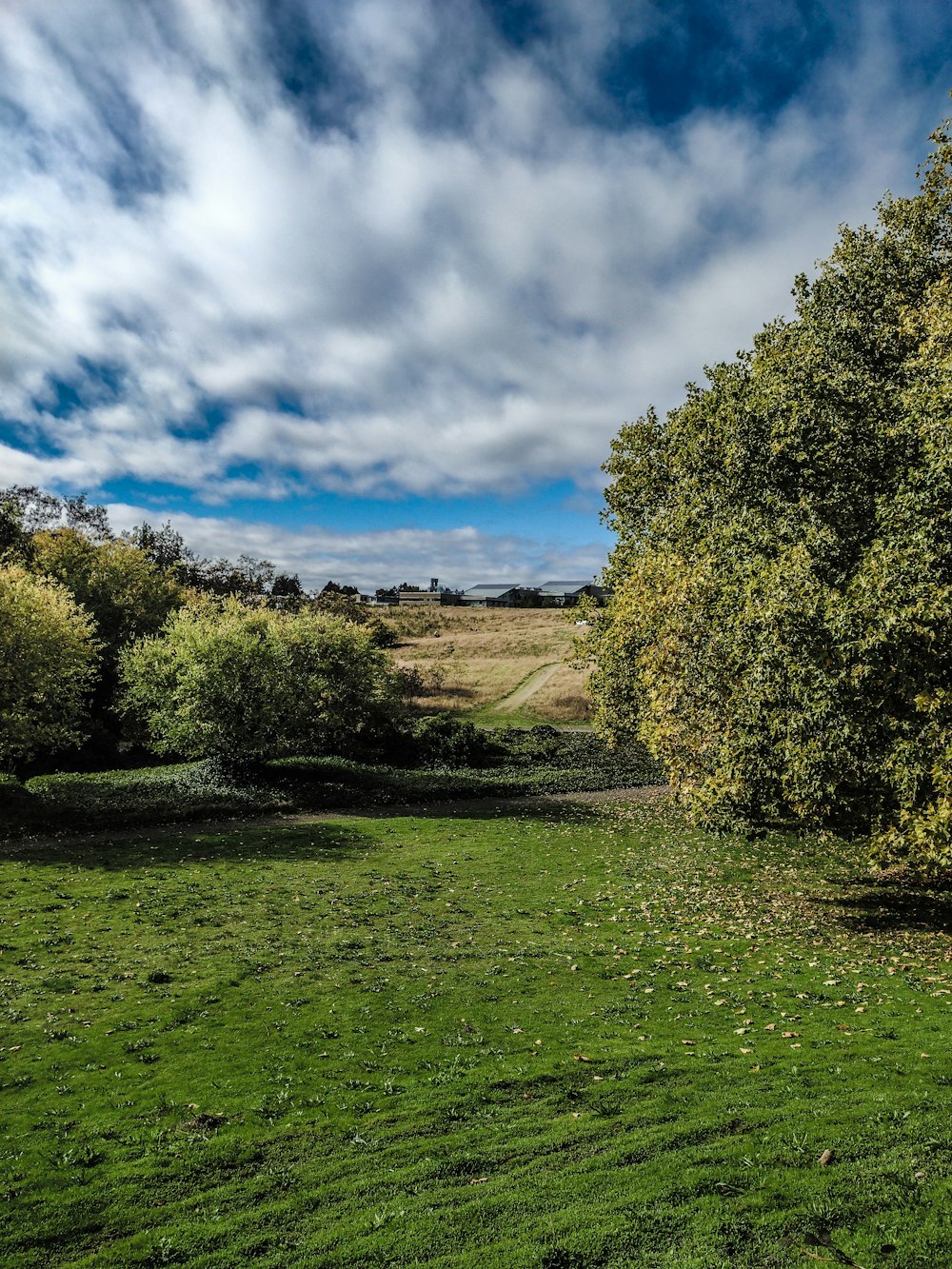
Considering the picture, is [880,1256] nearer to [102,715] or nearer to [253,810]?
[253,810]

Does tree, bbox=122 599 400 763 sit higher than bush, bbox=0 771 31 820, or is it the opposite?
tree, bbox=122 599 400 763

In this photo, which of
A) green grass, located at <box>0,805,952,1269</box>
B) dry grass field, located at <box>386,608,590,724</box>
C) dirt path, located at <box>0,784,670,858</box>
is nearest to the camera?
green grass, located at <box>0,805,952,1269</box>

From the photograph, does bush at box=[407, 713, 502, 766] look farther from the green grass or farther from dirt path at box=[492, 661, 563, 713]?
the green grass

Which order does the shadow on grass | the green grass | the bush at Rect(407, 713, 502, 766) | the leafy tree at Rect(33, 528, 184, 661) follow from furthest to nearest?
the leafy tree at Rect(33, 528, 184, 661) → the bush at Rect(407, 713, 502, 766) → the shadow on grass → the green grass

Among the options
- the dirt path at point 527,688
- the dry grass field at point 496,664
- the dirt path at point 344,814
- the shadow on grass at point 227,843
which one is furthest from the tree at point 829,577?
the dirt path at point 527,688

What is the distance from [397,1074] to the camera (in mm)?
10602

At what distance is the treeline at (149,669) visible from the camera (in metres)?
32.5

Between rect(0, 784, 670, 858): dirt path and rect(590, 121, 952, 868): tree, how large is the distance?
48.9 feet

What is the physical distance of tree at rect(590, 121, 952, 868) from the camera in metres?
14.6

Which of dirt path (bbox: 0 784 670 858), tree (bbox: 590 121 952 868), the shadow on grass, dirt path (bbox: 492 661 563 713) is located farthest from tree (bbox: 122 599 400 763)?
dirt path (bbox: 492 661 563 713)

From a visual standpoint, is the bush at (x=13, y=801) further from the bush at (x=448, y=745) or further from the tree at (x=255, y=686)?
the bush at (x=448, y=745)

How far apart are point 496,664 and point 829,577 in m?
72.1

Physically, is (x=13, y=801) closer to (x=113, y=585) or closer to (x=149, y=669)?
(x=149, y=669)

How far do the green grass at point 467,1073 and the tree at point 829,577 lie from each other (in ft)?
13.3
